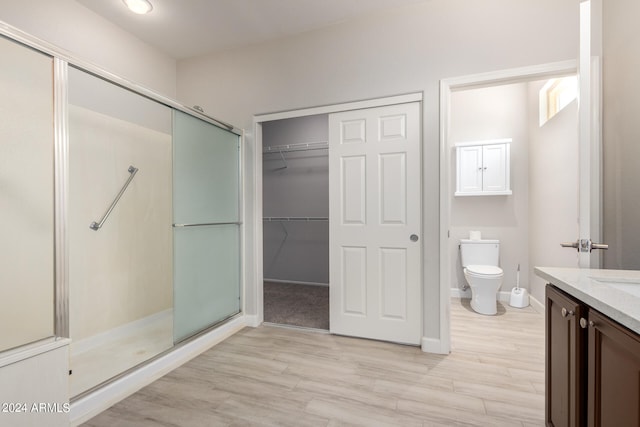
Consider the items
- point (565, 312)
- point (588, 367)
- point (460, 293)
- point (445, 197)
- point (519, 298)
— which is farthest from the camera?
point (460, 293)

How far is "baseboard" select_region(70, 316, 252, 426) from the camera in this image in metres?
1.50

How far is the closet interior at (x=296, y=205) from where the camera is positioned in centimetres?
431

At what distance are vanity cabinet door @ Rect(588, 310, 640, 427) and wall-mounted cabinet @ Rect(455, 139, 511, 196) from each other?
9.16 feet

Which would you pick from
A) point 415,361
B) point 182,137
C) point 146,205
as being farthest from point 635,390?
point 146,205

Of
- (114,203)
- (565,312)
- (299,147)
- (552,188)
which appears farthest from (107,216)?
(552,188)

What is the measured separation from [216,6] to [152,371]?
109 inches

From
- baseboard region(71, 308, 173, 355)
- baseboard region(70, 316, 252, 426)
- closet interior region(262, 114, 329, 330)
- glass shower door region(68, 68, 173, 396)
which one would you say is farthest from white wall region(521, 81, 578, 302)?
baseboard region(71, 308, 173, 355)

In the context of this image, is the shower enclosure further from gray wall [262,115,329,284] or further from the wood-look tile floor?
gray wall [262,115,329,284]

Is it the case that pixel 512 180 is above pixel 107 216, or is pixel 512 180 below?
above

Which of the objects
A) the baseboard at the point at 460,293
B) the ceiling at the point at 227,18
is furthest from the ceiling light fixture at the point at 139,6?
the baseboard at the point at 460,293

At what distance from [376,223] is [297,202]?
2218 mm

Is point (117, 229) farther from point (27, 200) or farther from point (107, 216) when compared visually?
point (27, 200)

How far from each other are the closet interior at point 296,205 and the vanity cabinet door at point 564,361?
9.83 feet

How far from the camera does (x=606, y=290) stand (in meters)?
0.95
